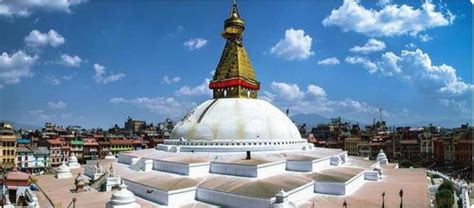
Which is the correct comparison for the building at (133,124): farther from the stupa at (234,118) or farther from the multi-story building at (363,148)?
the stupa at (234,118)

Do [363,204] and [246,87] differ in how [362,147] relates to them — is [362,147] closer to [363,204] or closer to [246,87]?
[246,87]

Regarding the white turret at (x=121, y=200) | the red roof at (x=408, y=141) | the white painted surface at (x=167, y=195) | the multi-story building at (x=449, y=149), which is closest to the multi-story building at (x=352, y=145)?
the red roof at (x=408, y=141)

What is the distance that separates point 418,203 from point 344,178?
300 cm

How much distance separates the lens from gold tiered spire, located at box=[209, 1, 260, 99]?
78.0 feet

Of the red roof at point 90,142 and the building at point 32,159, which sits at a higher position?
the red roof at point 90,142

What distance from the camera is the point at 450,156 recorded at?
4578cm

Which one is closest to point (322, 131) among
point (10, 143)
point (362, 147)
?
point (362, 147)

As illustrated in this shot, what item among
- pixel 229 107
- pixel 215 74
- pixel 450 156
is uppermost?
pixel 215 74

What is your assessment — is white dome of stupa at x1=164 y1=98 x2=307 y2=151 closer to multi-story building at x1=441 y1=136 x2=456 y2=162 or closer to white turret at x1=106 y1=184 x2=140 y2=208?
white turret at x1=106 y1=184 x2=140 y2=208

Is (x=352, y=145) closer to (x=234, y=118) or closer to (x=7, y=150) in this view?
(x=234, y=118)

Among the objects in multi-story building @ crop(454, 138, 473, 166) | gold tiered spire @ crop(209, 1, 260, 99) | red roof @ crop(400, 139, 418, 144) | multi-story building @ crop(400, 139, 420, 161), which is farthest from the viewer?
red roof @ crop(400, 139, 418, 144)

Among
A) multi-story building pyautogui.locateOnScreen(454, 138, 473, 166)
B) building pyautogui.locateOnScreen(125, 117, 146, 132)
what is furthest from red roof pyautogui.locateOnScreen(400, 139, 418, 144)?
building pyautogui.locateOnScreen(125, 117, 146, 132)

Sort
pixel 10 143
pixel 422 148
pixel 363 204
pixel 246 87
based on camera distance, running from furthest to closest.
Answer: pixel 422 148 → pixel 10 143 → pixel 246 87 → pixel 363 204

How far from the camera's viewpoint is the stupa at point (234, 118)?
20.4m
